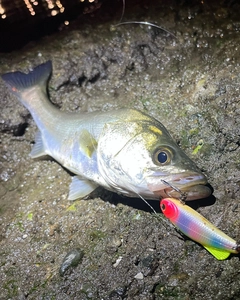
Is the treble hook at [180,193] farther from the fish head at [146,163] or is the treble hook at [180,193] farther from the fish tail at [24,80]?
the fish tail at [24,80]

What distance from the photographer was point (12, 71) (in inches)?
160

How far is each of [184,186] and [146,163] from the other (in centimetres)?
36

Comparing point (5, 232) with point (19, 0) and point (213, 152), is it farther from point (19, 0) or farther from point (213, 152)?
point (19, 0)

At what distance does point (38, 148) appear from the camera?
369 cm

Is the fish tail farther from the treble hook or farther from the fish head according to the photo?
the treble hook

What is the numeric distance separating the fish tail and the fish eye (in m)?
1.91

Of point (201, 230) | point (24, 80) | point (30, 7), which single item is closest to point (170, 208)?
point (201, 230)

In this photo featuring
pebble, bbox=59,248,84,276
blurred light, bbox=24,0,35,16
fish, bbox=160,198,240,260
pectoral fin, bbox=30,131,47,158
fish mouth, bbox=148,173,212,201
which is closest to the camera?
fish, bbox=160,198,240,260

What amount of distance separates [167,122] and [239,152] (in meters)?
0.84

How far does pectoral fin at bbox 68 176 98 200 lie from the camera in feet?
10.4

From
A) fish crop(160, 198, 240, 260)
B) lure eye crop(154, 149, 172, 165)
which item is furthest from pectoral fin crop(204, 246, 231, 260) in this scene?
lure eye crop(154, 149, 172, 165)

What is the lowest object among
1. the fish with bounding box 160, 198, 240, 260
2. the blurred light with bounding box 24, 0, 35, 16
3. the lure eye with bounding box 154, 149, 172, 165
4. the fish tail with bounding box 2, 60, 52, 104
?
the fish with bounding box 160, 198, 240, 260

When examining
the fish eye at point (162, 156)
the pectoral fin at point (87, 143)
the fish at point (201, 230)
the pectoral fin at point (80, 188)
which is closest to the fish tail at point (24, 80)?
the pectoral fin at point (87, 143)

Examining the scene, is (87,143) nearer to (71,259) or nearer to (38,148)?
(38,148)
